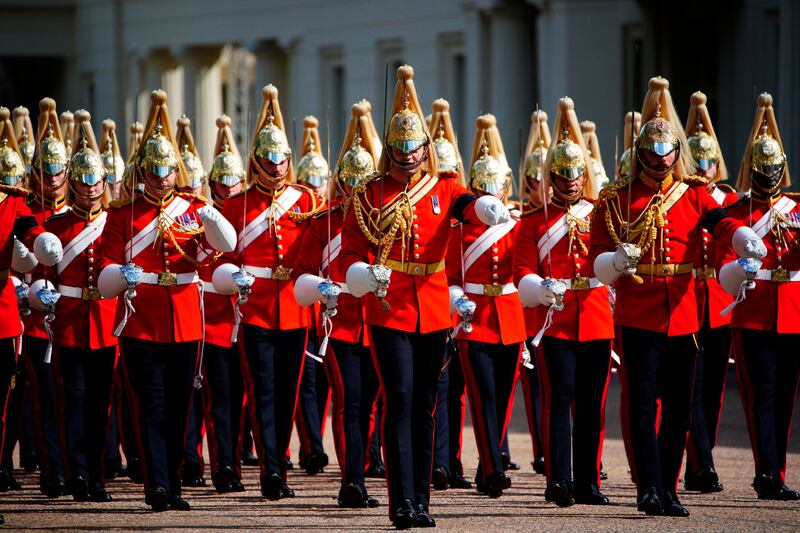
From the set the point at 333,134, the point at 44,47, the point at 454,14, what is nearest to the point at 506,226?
the point at 454,14

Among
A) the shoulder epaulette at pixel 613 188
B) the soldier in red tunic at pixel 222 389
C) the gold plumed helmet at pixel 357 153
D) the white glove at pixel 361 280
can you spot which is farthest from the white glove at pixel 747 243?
the soldier in red tunic at pixel 222 389

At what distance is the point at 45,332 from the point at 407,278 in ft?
8.70

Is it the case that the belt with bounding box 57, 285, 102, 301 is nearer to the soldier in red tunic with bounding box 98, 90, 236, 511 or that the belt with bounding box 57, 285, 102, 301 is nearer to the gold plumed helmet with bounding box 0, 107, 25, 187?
the soldier in red tunic with bounding box 98, 90, 236, 511

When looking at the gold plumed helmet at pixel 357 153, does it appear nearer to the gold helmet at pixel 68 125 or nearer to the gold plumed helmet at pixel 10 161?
the gold plumed helmet at pixel 10 161

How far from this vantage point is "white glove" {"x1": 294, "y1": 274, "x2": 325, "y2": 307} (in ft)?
29.0

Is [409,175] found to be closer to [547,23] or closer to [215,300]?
[215,300]

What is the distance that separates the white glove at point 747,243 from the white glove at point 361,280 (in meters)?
1.69

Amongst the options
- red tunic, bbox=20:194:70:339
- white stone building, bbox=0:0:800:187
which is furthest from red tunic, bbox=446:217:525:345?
white stone building, bbox=0:0:800:187

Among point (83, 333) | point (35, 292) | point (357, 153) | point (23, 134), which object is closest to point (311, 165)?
point (357, 153)

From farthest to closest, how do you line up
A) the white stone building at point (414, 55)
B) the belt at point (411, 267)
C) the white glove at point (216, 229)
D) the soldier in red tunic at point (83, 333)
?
the white stone building at point (414, 55)
the soldier in red tunic at point (83, 333)
the white glove at point (216, 229)
the belt at point (411, 267)

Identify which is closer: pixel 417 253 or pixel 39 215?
pixel 417 253

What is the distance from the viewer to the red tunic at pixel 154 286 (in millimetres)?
9102

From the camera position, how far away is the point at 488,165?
1050cm

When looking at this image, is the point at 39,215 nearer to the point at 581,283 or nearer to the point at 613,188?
the point at 581,283
